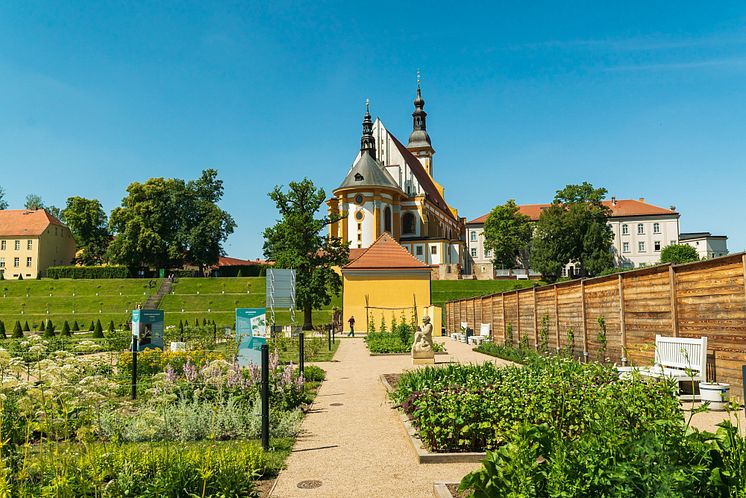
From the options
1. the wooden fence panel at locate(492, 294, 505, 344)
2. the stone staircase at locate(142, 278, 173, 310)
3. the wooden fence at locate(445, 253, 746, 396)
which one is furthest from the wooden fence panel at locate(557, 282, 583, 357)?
the stone staircase at locate(142, 278, 173, 310)

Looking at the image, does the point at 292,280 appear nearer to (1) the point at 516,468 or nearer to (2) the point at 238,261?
(1) the point at 516,468

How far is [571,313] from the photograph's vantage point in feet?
54.5

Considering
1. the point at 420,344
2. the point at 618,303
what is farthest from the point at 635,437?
the point at 420,344

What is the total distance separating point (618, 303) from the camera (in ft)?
44.4

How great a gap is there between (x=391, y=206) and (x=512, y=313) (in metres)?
56.1

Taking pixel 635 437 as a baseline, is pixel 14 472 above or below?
below

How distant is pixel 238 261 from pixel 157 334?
99448 millimetres

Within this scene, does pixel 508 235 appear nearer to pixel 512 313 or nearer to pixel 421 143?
pixel 421 143

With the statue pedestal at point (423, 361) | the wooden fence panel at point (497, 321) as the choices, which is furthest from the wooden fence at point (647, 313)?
the statue pedestal at point (423, 361)

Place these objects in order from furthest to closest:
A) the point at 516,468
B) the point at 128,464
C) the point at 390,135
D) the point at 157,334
A: the point at 390,135
the point at 157,334
the point at 128,464
the point at 516,468

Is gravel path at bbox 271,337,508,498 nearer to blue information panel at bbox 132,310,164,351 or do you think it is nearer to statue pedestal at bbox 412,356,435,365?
statue pedestal at bbox 412,356,435,365

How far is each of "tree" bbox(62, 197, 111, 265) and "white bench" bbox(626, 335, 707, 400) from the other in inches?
3299

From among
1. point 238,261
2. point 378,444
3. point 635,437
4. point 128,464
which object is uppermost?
point 238,261

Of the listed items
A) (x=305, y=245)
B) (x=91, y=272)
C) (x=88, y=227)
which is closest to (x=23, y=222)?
(x=88, y=227)
